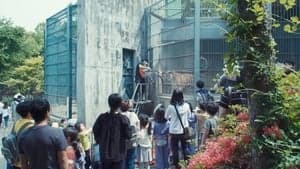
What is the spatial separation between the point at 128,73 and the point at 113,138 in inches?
253

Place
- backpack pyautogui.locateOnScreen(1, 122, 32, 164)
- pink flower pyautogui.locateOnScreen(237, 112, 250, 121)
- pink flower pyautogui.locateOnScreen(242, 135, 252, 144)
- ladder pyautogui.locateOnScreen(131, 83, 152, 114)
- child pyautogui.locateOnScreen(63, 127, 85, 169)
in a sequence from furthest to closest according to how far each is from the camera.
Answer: ladder pyautogui.locateOnScreen(131, 83, 152, 114) < child pyautogui.locateOnScreen(63, 127, 85, 169) < backpack pyautogui.locateOnScreen(1, 122, 32, 164) < pink flower pyautogui.locateOnScreen(237, 112, 250, 121) < pink flower pyautogui.locateOnScreen(242, 135, 252, 144)

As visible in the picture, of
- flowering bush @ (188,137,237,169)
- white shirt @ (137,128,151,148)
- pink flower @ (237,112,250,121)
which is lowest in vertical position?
white shirt @ (137,128,151,148)

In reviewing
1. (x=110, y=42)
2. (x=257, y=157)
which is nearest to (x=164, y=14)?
(x=110, y=42)

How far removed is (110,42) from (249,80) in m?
8.61

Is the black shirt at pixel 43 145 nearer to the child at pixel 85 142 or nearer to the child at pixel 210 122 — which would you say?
the child at pixel 210 122

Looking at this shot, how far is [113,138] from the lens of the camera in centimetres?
714

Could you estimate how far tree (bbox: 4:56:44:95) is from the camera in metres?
39.7

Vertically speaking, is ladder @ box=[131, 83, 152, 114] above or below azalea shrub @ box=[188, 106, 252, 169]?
above

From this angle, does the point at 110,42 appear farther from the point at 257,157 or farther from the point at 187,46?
the point at 257,157

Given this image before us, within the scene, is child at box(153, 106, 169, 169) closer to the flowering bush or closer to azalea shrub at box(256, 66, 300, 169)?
the flowering bush

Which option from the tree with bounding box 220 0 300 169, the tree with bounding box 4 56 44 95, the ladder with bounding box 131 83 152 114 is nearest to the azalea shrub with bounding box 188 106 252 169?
the tree with bounding box 220 0 300 169

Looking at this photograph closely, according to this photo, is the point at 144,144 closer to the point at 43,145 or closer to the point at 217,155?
the point at 43,145

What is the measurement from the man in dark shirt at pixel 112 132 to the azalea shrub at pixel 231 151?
243 centimetres

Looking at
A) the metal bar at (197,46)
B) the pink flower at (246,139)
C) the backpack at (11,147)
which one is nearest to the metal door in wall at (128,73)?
the metal bar at (197,46)
